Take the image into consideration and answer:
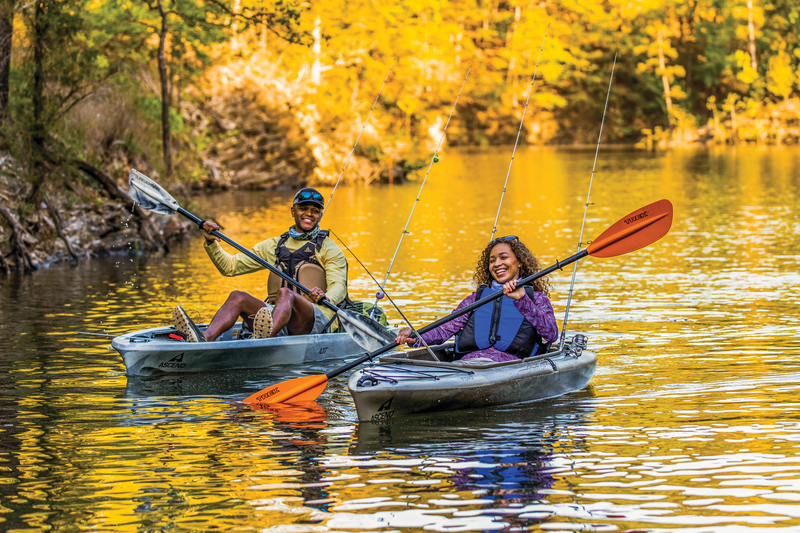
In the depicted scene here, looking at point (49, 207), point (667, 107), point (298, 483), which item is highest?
point (667, 107)

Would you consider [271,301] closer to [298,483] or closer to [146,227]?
[298,483]

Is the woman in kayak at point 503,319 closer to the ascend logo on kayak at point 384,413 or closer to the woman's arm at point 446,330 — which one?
the woman's arm at point 446,330

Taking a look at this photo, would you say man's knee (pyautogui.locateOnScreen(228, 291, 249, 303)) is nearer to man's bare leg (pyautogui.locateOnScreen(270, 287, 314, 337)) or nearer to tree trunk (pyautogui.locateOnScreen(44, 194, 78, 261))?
man's bare leg (pyautogui.locateOnScreen(270, 287, 314, 337))

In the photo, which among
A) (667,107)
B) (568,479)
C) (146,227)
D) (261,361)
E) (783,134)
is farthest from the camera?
(667,107)

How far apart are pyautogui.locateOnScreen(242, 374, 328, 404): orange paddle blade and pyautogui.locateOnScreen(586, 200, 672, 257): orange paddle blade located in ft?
7.46

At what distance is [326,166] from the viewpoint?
35.4 m

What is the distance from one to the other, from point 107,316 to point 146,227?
6.92 meters

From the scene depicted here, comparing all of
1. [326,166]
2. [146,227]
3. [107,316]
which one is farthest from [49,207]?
[326,166]

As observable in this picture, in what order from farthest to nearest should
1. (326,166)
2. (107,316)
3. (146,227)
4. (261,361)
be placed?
1. (326,166)
2. (146,227)
3. (107,316)
4. (261,361)

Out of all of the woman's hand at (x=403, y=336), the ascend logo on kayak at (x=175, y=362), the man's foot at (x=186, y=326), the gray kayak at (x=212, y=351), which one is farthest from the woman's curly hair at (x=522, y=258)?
the ascend logo on kayak at (x=175, y=362)

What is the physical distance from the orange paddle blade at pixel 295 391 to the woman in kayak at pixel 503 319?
704mm

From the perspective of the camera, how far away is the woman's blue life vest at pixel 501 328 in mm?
8211

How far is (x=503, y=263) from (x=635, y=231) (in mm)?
1023

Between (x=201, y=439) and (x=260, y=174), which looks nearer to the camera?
(x=201, y=439)
